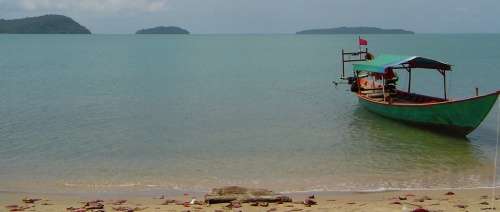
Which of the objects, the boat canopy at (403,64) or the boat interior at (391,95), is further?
the boat interior at (391,95)

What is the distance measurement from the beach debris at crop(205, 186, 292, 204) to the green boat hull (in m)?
10.2

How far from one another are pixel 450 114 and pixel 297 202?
34.5ft

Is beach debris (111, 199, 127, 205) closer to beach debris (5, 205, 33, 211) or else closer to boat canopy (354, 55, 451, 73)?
beach debris (5, 205, 33, 211)

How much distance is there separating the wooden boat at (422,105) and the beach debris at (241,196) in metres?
10.2

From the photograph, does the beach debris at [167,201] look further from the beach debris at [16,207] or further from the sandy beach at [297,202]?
the beach debris at [16,207]

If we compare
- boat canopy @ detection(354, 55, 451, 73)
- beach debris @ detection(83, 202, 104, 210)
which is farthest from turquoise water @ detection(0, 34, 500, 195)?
beach debris @ detection(83, 202, 104, 210)

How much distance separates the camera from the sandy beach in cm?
1056

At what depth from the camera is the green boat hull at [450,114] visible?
19.0 metres

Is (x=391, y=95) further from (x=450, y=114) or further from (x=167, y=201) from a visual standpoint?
(x=167, y=201)

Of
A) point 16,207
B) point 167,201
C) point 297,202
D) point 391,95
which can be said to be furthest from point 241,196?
point 391,95

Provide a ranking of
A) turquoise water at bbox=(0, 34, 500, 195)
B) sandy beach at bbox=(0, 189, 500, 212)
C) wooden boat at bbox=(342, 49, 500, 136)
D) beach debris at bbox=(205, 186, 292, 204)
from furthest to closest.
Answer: wooden boat at bbox=(342, 49, 500, 136), turquoise water at bbox=(0, 34, 500, 195), beach debris at bbox=(205, 186, 292, 204), sandy beach at bbox=(0, 189, 500, 212)

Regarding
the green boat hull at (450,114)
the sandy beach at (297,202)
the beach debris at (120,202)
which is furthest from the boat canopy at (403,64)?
the beach debris at (120,202)

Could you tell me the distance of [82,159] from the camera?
57.7ft

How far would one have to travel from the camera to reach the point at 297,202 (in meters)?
11.5
